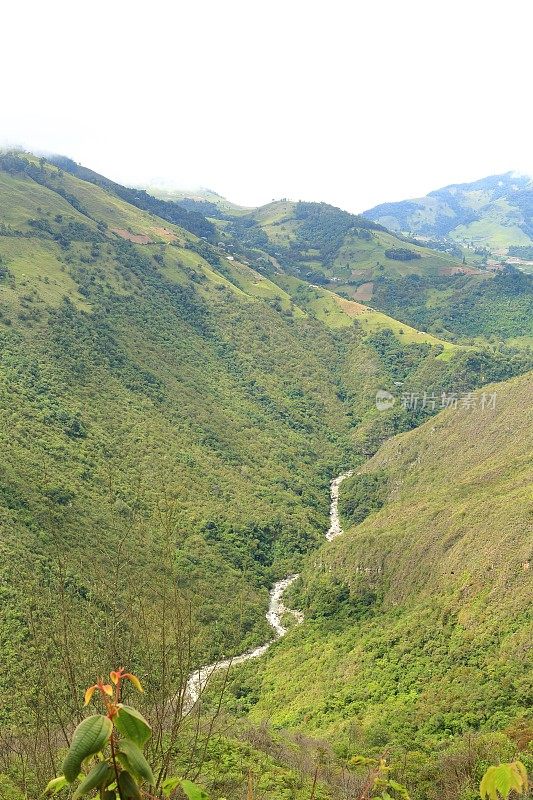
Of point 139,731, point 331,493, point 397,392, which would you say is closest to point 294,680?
point 331,493

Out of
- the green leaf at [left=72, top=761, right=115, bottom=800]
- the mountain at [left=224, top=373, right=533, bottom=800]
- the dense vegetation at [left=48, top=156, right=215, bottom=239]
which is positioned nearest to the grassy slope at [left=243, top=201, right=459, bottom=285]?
the dense vegetation at [left=48, top=156, right=215, bottom=239]

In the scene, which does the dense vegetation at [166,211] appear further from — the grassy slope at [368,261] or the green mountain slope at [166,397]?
the grassy slope at [368,261]

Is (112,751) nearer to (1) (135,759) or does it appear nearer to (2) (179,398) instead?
(1) (135,759)

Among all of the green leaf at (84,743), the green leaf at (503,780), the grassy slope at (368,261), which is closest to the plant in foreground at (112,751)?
the green leaf at (84,743)

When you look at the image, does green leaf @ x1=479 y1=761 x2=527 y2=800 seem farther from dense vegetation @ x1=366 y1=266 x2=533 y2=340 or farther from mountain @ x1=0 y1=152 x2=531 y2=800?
dense vegetation @ x1=366 y1=266 x2=533 y2=340

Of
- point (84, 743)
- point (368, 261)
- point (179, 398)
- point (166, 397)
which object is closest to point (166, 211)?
point (368, 261)

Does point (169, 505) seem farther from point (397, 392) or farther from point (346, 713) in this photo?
point (397, 392)

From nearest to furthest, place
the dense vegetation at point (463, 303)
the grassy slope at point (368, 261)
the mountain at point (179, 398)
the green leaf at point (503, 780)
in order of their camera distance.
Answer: the green leaf at point (503, 780) < the mountain at point (179, 398) < the dense vegetation at point (463, 303) < the grassy slope at point (368, 261)
